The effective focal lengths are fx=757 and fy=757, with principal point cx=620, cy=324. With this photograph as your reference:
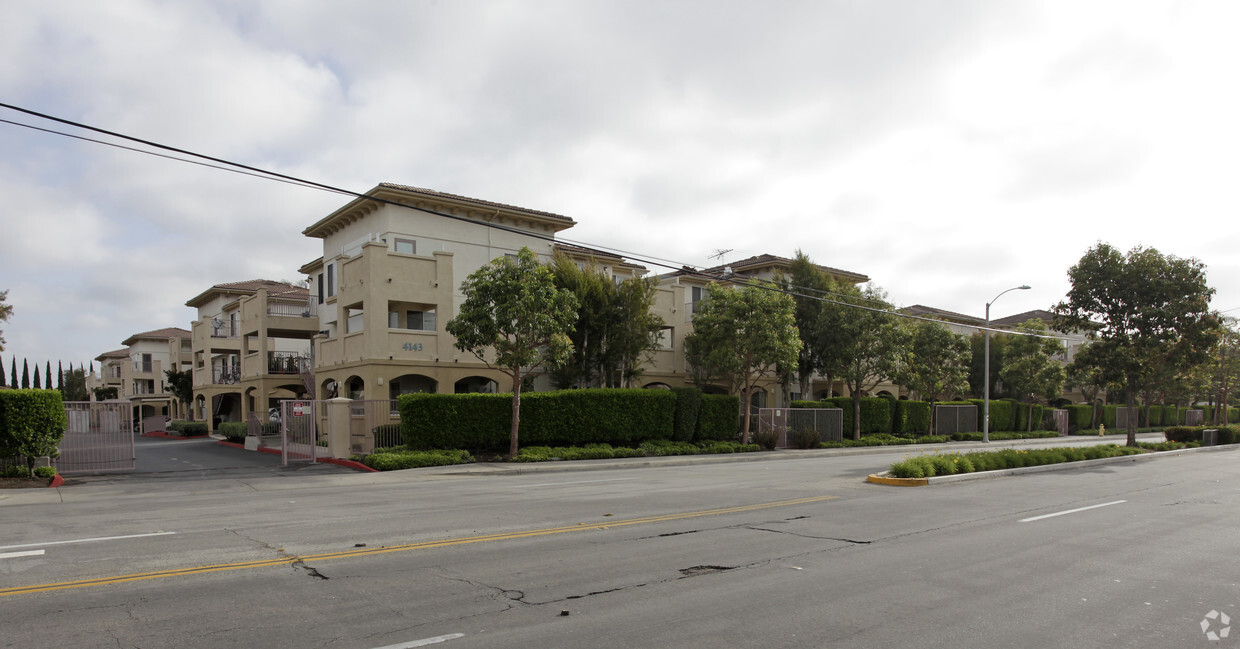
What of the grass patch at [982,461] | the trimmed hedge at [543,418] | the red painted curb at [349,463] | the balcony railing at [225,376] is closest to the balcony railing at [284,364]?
the balcony railing at [225,376]

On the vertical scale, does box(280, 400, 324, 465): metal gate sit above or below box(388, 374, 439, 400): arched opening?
below

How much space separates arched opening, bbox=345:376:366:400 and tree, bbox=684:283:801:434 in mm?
15169

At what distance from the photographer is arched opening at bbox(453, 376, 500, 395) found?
108 feet

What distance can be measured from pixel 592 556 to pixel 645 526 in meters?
2.29

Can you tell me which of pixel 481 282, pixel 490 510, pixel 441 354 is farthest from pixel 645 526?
pixel 441 354

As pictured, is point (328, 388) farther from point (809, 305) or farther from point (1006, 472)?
point (1006, 472)

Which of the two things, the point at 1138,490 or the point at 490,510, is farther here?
the point at 1138,490

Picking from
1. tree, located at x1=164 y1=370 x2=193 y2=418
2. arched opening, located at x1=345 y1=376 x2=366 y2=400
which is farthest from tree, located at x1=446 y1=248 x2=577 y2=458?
tree, located at x1=164 y1=370 x2=193 y2=418

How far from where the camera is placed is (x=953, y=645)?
580cm

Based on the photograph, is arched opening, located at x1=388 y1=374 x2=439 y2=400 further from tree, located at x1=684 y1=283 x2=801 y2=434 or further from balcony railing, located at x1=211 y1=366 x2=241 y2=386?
balcony railing, located at x1=211 y1=366 x2=241 y2=386

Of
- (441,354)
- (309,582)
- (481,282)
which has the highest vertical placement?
(481,282)

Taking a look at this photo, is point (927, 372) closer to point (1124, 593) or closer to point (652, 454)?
point (652, 454)

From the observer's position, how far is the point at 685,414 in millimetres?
32594

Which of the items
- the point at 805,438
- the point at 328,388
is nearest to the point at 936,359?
the point at 805,438
